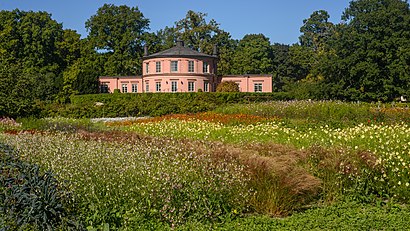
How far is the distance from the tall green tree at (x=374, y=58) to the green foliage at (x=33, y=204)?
33073 millimetres

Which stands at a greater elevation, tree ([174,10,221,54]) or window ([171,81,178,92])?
tree ([174,10,221,54])

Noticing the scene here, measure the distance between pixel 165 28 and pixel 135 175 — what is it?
224ft

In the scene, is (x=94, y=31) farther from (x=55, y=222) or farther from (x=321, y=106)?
(x=55, y=222)

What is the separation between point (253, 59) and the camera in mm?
61844

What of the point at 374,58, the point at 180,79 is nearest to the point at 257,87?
the point at 180,79

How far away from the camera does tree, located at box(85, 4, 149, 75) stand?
5691 centimetres

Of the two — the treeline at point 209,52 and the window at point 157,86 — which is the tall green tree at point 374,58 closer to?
the treeline at point 209,52

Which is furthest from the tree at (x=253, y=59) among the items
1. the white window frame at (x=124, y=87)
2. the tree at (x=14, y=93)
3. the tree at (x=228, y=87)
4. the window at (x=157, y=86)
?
the tree at (x=14, y=93)

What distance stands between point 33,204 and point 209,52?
54296 mm

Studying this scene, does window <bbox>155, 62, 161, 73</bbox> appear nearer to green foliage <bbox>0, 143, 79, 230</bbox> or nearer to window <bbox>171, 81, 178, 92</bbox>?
window <bbox>171, 81, 178, 92</bbox>

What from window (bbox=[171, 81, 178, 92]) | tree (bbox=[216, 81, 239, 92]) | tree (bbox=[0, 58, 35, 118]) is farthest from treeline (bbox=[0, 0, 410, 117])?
window (bbox=[171, 81, 178, 92])

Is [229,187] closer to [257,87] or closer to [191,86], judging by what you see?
[191,86]

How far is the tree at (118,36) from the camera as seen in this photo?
56.9 meters

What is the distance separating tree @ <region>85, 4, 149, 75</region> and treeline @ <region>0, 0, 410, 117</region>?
122mm
